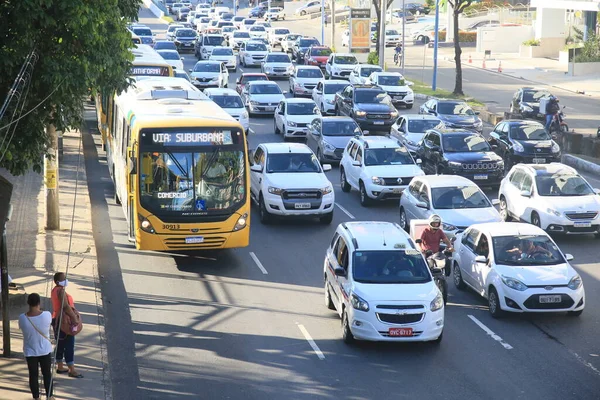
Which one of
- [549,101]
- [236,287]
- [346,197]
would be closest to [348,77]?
[549,101]

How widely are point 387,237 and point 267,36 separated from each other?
209ft

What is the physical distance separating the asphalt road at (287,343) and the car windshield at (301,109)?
50.5 feet

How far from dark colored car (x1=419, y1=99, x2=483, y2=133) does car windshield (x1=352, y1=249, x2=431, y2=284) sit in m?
19.5

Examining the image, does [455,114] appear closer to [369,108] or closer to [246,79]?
[369,108]

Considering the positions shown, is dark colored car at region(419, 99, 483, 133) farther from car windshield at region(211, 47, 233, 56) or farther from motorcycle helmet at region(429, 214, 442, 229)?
car windshield at region(211, 47, 233, 56)

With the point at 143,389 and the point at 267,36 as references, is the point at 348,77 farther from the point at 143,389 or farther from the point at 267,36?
the point at 143,389

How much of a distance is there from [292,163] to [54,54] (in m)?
12.7

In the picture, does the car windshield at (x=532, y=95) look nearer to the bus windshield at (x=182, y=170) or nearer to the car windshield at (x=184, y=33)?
the bus windshield at (x=182, y=170)

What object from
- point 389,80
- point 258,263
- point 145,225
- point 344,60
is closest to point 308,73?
point 389,80

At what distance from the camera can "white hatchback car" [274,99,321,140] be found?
37375 millimetres

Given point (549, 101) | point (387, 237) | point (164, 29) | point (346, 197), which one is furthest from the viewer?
point (164, 29)

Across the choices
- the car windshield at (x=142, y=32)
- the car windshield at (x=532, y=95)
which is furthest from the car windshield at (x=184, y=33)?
the car windshield at (x=532, y=95)

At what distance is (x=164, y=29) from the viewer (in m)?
95.9

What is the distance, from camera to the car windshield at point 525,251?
18297 millimetres
